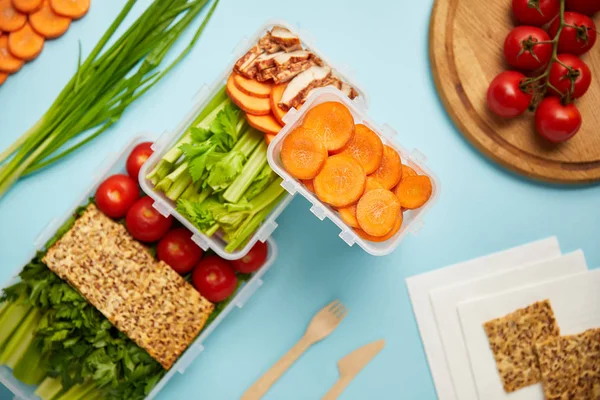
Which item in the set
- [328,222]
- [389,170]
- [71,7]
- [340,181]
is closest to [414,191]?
[389,170]

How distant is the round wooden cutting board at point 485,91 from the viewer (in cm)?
172

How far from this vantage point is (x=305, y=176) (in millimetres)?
1417

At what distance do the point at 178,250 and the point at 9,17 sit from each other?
0.85 m

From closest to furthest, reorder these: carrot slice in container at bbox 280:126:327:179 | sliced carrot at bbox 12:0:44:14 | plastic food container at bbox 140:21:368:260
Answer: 1. carrot slice in container at bbox 280:126:327:179
2. plastic food container at bbox 140:21:368:260
3. sliced carrot at bbox 12:0:44:14

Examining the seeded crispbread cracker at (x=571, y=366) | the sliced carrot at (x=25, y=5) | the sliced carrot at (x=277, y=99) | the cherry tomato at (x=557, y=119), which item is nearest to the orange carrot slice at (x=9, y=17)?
the sliced carrot at (x=25, y=5)

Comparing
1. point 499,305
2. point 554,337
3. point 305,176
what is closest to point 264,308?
point 305,176

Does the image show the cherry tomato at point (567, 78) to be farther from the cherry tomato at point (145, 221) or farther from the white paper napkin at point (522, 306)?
the cherry tomato at point (145, 221)

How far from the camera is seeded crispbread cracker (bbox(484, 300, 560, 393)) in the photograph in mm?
1779

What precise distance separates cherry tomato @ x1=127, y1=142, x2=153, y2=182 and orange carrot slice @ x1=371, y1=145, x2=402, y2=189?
0.64 m

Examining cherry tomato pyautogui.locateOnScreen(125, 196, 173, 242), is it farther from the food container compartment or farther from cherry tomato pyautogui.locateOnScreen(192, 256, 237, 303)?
the food container compartment

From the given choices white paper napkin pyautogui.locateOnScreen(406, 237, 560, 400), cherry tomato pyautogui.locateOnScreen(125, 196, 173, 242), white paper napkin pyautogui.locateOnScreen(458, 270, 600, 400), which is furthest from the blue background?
cherry tomato pyautogui.locateOnScreen(125, 196, 173, 242)

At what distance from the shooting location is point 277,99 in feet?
4.79

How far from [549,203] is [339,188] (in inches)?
31.0

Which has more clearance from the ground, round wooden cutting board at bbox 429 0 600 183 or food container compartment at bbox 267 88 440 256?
round wooden cutting board at bbox 429 0 600 183
